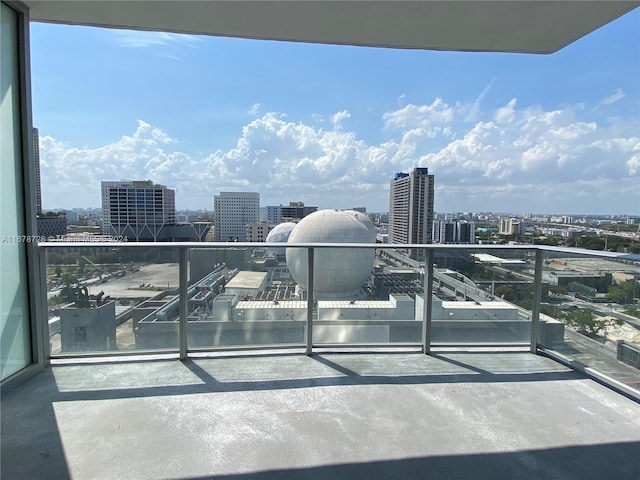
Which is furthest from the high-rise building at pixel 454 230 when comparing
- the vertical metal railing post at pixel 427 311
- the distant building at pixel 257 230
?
the distant building at pixel 257 230

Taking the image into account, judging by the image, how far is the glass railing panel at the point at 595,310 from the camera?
7.59ft

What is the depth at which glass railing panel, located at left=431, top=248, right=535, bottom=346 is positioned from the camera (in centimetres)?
296

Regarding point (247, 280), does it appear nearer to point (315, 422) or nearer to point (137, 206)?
point (315, 422)

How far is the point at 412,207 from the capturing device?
2456cm

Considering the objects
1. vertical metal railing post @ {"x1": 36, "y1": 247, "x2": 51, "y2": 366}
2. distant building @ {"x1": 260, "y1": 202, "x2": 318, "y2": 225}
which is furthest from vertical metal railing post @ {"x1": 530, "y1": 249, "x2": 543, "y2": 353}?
distant building @ {"x1": 260, "y1": 202, "x2": 318, "y2": 225}

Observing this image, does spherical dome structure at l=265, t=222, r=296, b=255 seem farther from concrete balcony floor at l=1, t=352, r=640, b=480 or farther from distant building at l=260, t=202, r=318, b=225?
concrete balcony floor at l=1, t=352, r=640, b=480

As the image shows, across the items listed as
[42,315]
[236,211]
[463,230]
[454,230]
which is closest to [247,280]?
[42,315]

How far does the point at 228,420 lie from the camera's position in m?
1.92

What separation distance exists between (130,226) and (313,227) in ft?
27.1

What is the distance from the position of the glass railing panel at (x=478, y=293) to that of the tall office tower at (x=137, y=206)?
40.0ft

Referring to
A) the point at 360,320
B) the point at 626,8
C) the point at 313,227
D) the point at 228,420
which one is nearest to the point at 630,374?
the point at 360,320

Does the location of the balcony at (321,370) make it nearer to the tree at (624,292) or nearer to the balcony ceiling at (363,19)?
the tree at (624,292)

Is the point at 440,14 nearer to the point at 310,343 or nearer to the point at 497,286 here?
the point at 497,286

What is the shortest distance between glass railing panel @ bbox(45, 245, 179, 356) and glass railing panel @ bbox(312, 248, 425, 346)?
134cm
